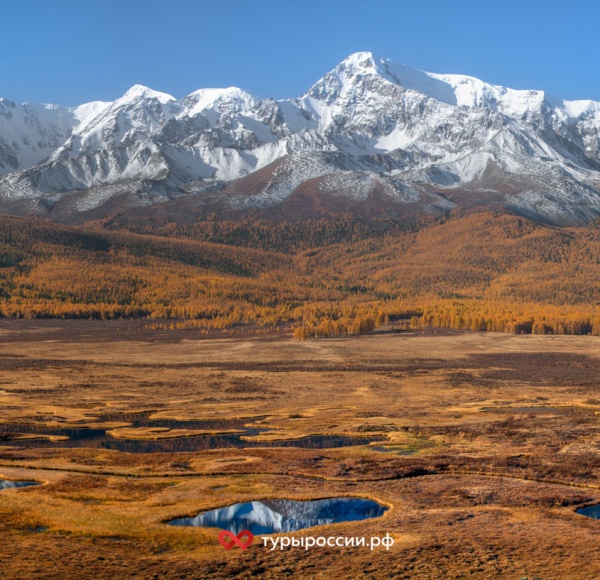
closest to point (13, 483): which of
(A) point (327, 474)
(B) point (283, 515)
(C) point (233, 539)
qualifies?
(B) point (283, 515)

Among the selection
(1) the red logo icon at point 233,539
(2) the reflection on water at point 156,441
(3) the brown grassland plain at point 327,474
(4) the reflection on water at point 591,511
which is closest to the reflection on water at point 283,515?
(3) the brown grassland plain at point 327,474

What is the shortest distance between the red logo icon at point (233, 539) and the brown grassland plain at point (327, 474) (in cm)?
41

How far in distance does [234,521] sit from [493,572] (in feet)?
43.3

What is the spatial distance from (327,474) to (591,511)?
1506 cm

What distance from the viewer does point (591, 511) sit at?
40125 millimetres

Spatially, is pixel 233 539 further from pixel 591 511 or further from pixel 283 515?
pixel 591 511

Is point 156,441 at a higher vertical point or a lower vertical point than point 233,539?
lower

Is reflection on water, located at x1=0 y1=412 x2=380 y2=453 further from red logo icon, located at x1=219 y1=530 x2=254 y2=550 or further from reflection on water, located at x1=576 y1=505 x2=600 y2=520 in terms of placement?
red logo icon, located at x1=219 y1=530 x2=254 y2=550

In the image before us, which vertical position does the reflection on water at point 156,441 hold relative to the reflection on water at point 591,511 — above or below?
above

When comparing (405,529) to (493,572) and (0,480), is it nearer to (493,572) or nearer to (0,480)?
(493,572)

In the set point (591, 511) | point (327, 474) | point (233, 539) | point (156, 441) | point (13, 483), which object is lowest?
point (591, 511)

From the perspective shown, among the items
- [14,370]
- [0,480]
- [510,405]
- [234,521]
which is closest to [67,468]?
[0,480]

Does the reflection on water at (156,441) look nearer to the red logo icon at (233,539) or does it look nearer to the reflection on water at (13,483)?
the reflection on water at (13,483)

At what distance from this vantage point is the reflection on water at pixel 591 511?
39469 millimetres
